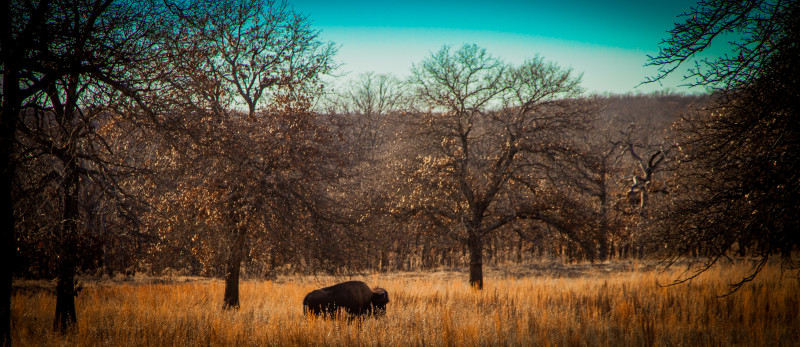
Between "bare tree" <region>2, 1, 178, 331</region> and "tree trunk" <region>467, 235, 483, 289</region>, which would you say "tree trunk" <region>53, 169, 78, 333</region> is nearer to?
"bare tree" <region>2, 1, 178, 331</region>

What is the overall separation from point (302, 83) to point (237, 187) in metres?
3.62

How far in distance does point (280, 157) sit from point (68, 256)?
4.22 metres

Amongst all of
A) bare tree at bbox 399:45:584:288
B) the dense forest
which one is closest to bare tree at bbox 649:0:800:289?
the dense forest

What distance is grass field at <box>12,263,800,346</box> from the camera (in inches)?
268

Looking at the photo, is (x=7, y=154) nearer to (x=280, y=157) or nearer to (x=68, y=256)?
(x=68, y=256)

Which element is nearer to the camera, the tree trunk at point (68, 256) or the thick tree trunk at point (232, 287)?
the tree trunk at point (68, 256)

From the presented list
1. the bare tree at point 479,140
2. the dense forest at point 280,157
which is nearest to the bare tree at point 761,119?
the dense forest at point 280,157

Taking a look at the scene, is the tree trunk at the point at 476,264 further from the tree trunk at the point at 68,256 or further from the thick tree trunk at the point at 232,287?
the tree trunk at the point at 68,256

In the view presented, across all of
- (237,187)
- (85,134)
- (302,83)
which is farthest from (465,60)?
(85,134)

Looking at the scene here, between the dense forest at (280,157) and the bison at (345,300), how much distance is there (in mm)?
694

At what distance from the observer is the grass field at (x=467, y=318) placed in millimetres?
6801

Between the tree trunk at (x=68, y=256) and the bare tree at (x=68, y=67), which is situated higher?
the bare tree at (x=68, y=67)

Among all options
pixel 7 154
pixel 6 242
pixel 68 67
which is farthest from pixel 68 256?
pixel 68 67

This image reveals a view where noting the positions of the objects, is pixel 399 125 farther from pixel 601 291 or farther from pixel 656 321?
pixel 656 321
